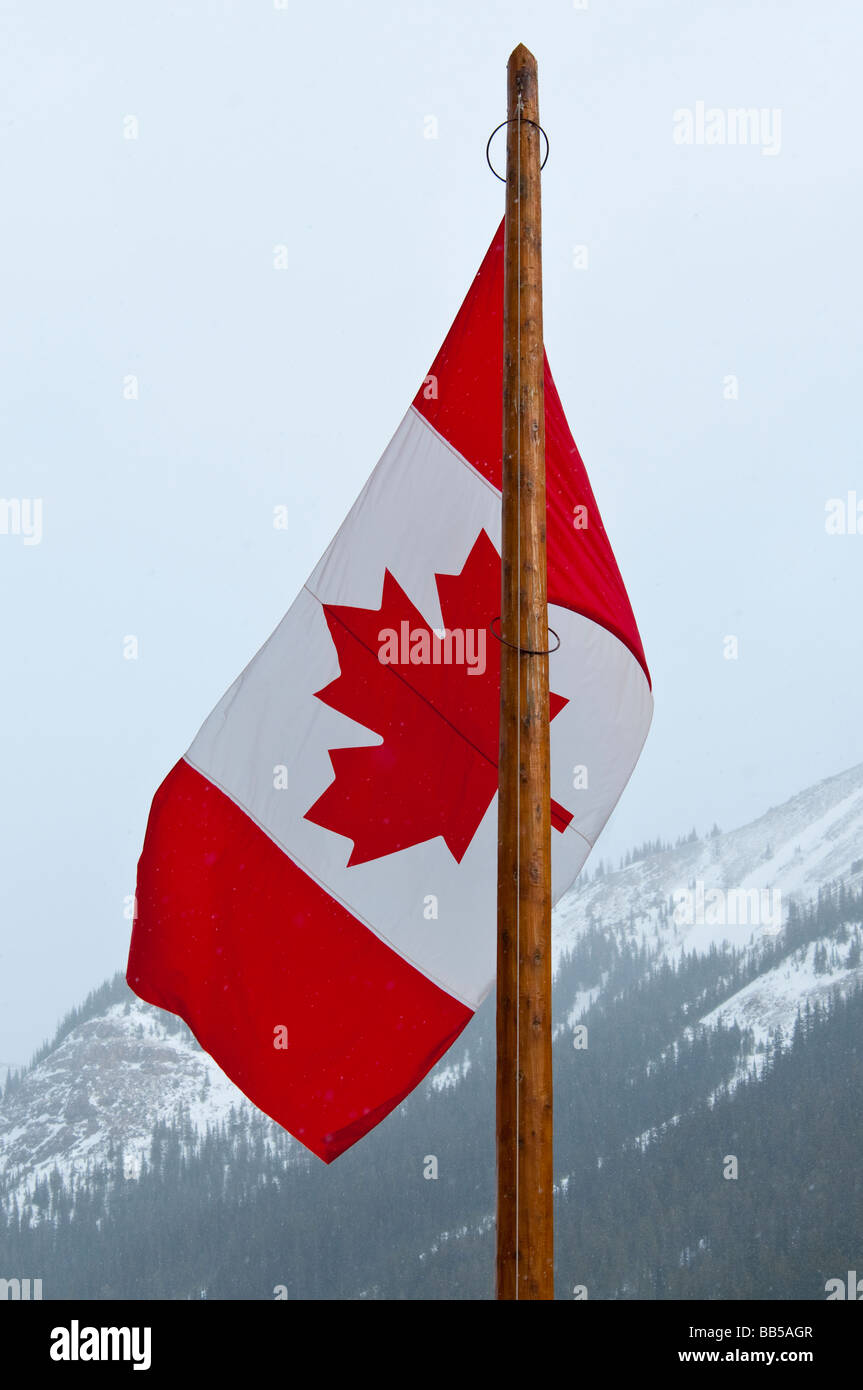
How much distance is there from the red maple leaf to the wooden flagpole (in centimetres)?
109

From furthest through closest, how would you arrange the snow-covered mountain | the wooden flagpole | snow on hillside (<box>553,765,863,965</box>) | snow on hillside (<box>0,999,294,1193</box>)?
snow on hillside (<box>553,765,863,965</box>), snow on hillside (<box>0,999,294,1193</box>), the snow-covered mountain, the wooden flagpole

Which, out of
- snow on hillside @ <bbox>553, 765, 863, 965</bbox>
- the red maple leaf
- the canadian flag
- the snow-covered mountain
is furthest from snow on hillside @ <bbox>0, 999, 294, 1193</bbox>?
the red maple leaf

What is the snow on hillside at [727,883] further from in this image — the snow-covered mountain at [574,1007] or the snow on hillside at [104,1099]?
the snow on hillside at [104,1099]

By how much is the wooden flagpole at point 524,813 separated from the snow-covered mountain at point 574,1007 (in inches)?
5551

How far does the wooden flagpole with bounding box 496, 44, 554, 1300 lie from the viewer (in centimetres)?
405

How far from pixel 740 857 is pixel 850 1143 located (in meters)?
92.6

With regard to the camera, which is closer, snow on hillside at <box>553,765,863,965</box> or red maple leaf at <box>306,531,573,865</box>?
red maple leaf at <box>306,531,573,865</box>

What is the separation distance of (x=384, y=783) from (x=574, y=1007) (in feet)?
521

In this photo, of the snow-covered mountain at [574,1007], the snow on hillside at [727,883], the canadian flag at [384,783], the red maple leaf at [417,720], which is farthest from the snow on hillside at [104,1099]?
the red maple leaf at [417,720]

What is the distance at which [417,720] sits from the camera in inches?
218

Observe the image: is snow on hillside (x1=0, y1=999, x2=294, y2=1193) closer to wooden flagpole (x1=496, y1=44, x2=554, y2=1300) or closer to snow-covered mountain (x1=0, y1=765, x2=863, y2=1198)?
snow-covered mountain (x1=0, y1=765, x2=863, y2=1198)

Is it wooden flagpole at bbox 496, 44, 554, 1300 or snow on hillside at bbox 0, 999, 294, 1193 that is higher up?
wooden flagpole at bbox 496, 44, 554, 1300

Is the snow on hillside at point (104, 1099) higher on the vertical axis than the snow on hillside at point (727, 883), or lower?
lower

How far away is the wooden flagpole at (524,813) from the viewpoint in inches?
159
